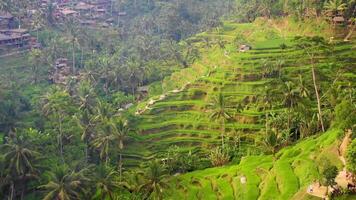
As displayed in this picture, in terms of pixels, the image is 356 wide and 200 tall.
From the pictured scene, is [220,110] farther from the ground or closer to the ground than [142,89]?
farther from the ground

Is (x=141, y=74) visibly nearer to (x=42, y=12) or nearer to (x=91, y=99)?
(x=91, y=99)

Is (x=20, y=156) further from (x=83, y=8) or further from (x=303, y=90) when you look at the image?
(x=83, y=8)

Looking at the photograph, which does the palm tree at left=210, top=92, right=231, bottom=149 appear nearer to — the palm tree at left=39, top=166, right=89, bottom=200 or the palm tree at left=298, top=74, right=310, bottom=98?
the palm tree at left=298, top=74, right=310, bottom=98

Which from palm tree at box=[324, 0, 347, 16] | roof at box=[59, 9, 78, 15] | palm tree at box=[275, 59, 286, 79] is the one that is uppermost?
palm tree at box=[324, 0, 347, 16]

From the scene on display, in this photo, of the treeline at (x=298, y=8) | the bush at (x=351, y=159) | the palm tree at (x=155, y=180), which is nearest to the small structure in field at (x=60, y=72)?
the treeline at (x=298, y=8)

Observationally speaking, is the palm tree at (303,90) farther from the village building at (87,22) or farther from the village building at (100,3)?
the village building at (100,3)

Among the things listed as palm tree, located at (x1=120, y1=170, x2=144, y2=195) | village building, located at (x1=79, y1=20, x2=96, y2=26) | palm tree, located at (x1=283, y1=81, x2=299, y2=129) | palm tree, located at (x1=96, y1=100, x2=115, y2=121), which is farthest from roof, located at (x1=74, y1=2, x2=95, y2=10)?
palm tree, located at (x1=120, y1=170, x2=144, y2=195)

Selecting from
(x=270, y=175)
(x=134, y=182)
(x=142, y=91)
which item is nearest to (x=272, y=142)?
(x=270, y=175)
